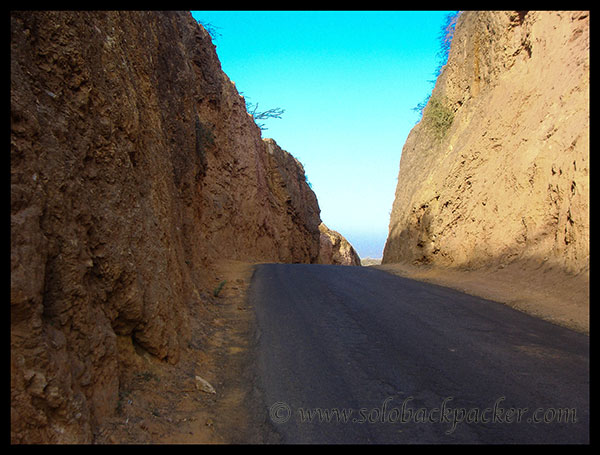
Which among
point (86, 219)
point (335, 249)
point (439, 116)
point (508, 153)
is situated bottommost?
point (335, 249)

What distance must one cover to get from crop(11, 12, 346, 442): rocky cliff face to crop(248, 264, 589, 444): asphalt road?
64.4 inches

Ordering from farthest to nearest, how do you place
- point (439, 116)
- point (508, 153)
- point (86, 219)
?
point (439, 116) < point (508, 153) < point (86, 219)

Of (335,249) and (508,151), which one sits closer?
(508,151)

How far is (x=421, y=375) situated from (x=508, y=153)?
32.2 feet

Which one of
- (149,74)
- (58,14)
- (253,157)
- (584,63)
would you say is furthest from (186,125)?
(253,157)

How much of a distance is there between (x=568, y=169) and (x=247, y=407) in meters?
8.03

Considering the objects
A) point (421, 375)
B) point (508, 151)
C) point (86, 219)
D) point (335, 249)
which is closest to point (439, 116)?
point (508, 151)

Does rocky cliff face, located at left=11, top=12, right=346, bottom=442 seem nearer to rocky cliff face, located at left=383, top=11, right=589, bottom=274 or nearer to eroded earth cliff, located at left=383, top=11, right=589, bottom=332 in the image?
eroded earth cliff, located at left=383, top=11, right=589, bottom=332

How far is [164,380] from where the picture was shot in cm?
532

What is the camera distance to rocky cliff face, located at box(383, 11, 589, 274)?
30.8ft

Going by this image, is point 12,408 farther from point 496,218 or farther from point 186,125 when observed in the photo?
point 496,218

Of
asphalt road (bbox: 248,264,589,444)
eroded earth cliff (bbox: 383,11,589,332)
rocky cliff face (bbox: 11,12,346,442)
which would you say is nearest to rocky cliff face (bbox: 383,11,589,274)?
eroded earth cliff (bbox: 383,11,589,332)

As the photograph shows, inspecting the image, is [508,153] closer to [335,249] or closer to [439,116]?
[439,116]

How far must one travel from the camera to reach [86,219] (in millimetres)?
4621
